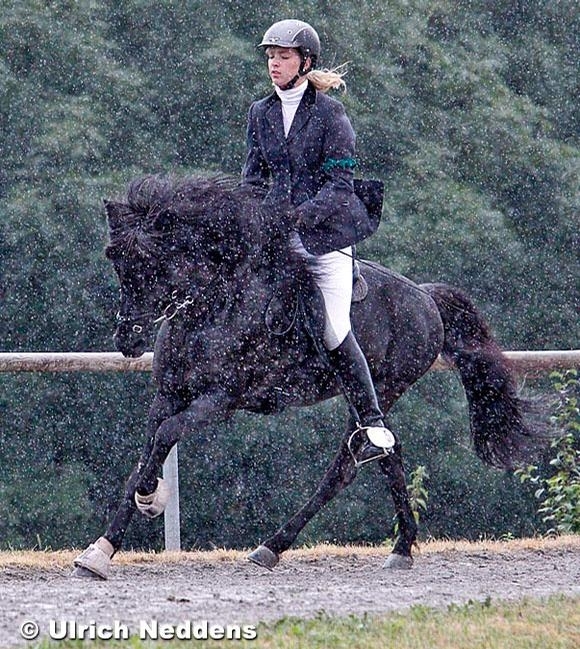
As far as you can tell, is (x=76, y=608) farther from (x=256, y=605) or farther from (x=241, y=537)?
(x=241, y=537)

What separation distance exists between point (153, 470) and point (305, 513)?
1177 millimetres

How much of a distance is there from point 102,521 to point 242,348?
12.6 m

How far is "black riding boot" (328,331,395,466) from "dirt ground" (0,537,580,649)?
705 millimetres

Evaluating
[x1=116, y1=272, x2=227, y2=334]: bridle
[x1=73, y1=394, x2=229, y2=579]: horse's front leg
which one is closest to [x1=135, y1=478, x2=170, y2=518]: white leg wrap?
[x1=73, y1=394, x2=229, y2=579]: horse's front leg

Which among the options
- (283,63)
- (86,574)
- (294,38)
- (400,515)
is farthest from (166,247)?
(400,515)

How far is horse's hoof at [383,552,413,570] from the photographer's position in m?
7.79

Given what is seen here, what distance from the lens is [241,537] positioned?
1923 centimetres

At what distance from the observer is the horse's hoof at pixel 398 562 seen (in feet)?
25.6

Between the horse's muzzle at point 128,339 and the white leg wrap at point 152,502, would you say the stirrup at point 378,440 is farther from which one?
the horse's muzzle at point 128,339

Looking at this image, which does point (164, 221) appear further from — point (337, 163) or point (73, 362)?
point (73, 362)

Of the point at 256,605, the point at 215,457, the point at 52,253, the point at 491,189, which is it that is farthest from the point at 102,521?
the point at 256,605

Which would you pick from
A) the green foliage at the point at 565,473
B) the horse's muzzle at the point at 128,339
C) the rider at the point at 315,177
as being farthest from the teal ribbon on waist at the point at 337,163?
the green foliage at the point at 565,473

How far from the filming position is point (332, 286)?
23.7 ft

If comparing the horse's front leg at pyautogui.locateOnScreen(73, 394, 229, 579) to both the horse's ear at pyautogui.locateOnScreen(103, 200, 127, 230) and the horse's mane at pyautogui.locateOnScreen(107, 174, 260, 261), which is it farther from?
the horse's ear at pyautogui.locateOnScreen(103, 200, 127, 230)
